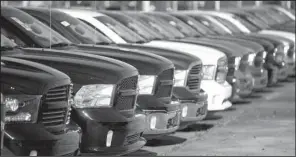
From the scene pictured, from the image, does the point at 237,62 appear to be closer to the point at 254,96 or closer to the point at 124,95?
the point at 254,96

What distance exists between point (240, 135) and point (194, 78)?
1448 millimetres

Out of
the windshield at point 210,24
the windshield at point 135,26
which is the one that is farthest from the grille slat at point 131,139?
the windshield at point 210,24

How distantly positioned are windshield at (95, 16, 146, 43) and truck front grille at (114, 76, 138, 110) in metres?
4.52

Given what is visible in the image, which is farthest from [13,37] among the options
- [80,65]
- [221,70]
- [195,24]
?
[195,24]

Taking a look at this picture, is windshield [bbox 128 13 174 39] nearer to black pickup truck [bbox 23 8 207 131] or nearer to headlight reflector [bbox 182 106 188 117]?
black pickup truck [bbox 23 8 207 131]

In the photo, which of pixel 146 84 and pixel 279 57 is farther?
pixel 279 57

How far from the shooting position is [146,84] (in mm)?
12508

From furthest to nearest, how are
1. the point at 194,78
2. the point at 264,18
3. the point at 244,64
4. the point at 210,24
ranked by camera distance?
the point at 264,18, the point at 210,24, the point at 244,64, the point at 194,78

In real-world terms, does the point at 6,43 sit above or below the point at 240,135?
above

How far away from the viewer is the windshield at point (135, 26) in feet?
55.1

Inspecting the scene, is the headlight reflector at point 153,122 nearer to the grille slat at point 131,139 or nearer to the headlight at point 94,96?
the grille slat at point 131,139

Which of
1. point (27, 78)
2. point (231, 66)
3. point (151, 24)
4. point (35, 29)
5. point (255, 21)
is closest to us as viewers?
point (27, 78)

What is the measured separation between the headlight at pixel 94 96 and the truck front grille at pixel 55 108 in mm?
1206

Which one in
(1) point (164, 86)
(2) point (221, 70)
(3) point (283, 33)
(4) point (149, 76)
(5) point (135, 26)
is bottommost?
(3) point (283, 33)
